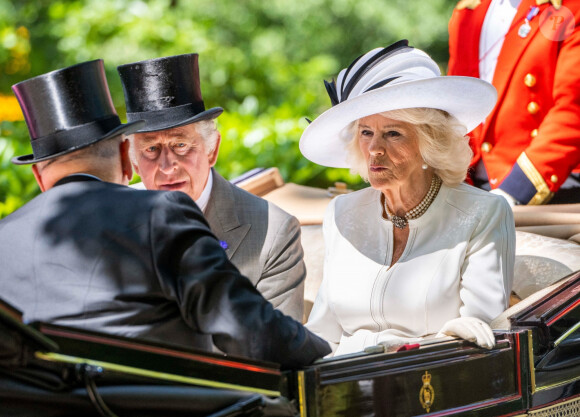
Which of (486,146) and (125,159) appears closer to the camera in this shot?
(125,159)

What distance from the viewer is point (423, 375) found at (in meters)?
2.37

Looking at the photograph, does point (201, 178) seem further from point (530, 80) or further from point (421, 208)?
point (530, 80)

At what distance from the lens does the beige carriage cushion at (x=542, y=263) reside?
10.6 feet

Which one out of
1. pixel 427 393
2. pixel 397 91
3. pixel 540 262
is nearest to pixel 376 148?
pixel 397 91

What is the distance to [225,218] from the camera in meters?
3.28

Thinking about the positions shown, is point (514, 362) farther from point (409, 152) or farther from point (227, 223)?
point (227, 223)

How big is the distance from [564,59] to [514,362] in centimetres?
168

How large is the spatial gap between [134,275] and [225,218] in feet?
4.12

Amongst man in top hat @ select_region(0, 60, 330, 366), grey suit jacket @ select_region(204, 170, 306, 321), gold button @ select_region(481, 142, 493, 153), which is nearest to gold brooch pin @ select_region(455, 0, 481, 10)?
gold button @ select_region(481, 142, 493, 153)

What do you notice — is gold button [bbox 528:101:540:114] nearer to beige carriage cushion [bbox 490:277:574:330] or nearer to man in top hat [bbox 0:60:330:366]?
beige carriage cushion [bbox 490:277:574:330]

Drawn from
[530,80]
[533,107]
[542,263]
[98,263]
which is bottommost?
[542,263]

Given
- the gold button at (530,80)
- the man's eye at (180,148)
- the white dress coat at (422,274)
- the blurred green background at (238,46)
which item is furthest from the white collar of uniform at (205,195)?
the blurred green background at (238,46)

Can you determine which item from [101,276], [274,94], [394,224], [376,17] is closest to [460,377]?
[394,224]

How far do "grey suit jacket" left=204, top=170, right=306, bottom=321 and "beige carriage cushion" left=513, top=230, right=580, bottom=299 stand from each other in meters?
0.80
